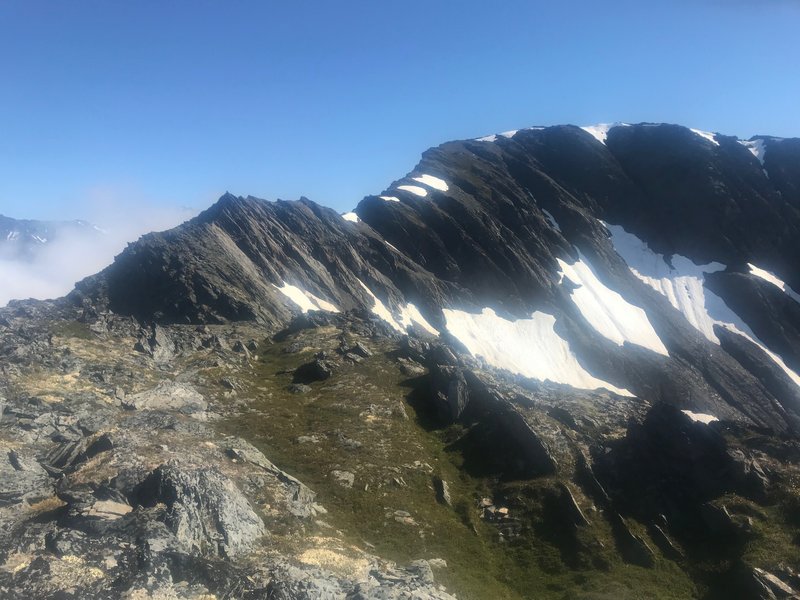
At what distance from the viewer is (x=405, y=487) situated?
4272cm

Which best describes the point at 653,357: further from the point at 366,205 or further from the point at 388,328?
the point at 366,205

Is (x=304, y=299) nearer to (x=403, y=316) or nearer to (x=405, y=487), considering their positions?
Answer: (x=403, y=316)

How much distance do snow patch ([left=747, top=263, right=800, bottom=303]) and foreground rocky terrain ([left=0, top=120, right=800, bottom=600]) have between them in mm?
1291

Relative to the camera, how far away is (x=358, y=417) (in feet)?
174

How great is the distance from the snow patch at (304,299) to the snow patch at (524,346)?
87.1 ft

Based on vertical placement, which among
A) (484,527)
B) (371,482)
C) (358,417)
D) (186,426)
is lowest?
(484,527)

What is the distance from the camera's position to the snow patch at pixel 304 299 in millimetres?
92812

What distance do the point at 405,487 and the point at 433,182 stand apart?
121124 millimetres

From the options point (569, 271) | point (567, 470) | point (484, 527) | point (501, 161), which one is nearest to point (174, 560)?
point (484, 527)

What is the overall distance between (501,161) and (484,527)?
148821 millimetres

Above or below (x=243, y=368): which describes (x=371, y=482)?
below

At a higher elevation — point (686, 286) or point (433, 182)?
point (433, 182)

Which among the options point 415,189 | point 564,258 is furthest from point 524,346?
point 415,189

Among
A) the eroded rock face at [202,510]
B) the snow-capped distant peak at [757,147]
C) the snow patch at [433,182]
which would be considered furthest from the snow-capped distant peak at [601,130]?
the eroded rock face at [202,510]
